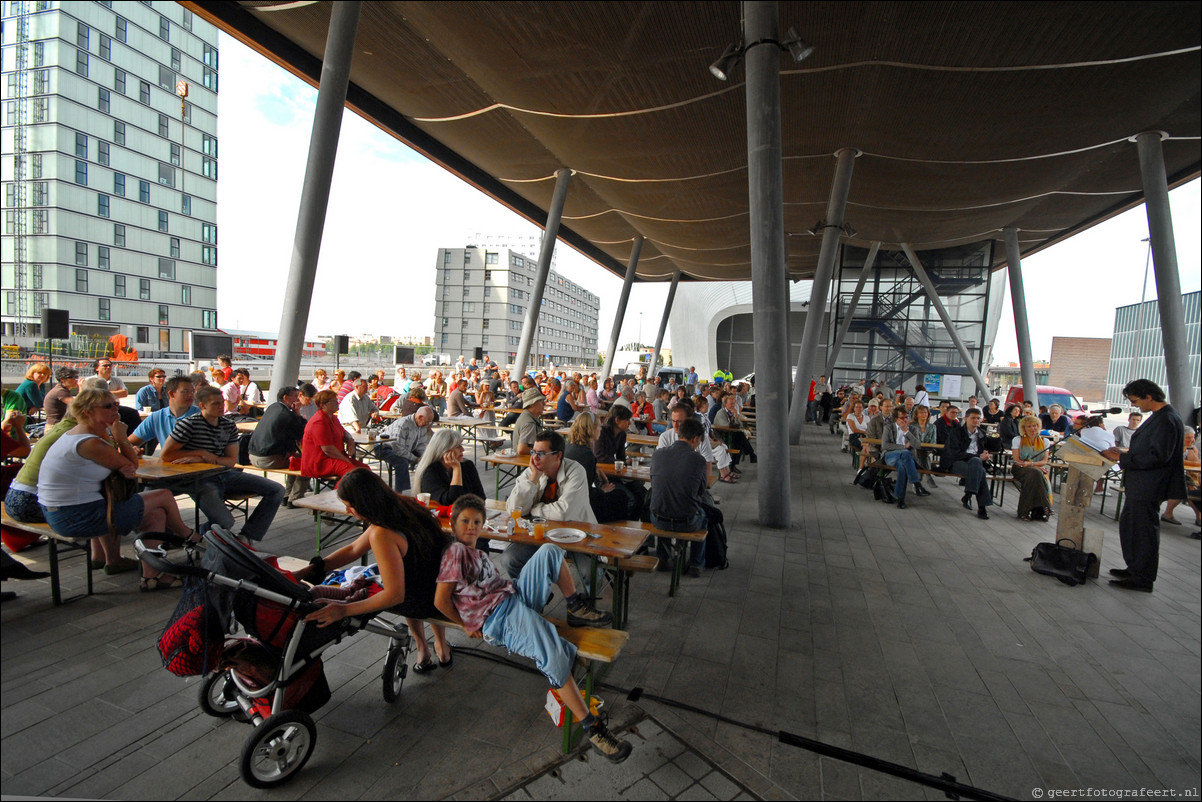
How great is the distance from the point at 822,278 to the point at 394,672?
13.3m

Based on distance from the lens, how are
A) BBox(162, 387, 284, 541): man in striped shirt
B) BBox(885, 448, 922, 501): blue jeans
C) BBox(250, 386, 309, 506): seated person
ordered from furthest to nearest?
BBox(885, 448, 922, 501): blue jeans < BBox(250, 386, 309, 506): seated person < BBox(162, 387, 284, 541): man in striped shirt

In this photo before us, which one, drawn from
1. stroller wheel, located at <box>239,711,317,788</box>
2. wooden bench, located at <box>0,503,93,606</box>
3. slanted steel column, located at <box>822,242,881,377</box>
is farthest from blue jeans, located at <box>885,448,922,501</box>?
slanted steel column, located at <box>822,242,881,377</box>

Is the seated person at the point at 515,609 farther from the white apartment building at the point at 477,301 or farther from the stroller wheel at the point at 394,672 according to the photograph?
the white apartment building at the point at 477,301

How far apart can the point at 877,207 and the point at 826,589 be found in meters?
15.1

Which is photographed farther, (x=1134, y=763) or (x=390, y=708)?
(x=390, y=708)

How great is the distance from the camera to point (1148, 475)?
163cm

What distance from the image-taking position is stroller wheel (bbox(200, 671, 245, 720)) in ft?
7.90

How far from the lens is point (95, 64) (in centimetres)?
762

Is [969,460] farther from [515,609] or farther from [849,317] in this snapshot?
[849,317]

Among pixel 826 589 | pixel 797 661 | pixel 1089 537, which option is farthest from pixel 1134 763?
pixel 1089 537

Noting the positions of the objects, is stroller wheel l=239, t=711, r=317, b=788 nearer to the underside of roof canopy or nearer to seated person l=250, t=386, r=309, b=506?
seated person l=250, t=386, r=309, b=506

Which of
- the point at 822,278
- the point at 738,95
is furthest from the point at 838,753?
the point at 822,278

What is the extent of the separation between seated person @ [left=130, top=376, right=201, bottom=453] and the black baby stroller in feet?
9.90

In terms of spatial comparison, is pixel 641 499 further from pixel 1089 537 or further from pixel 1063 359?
pixel 1063 359
